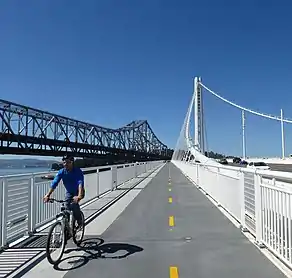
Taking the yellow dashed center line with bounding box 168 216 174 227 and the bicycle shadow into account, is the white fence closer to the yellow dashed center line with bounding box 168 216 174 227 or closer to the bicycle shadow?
the yellow dashed center line with bounding box 168 216 174 227

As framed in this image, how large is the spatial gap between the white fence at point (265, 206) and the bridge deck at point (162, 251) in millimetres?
269

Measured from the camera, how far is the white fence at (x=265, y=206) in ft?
17.9

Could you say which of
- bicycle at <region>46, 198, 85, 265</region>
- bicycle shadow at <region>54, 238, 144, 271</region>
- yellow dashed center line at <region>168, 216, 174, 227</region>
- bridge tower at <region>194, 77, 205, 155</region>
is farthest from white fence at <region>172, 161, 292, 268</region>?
bridge tower at <region>194, 77, 205, 155</region>

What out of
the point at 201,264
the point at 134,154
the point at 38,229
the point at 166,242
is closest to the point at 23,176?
the point at 38,229

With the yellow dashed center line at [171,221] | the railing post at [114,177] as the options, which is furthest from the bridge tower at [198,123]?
the yellow dashed center line at [171,221]

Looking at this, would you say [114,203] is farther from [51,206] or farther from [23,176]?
[23,176]

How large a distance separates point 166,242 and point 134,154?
115m

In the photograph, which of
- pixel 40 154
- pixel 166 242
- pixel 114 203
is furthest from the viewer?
A: pixel 40 154

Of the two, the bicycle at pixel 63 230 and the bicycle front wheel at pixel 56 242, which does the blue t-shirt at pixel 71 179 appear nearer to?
the bicycle at pixel 63 230

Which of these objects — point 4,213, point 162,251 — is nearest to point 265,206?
point 162,251

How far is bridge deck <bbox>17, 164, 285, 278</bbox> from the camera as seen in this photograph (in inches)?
210

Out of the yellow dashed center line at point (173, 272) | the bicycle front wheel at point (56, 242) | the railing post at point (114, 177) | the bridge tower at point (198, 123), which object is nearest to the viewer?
the yellow dashed center line at point (173, 272)

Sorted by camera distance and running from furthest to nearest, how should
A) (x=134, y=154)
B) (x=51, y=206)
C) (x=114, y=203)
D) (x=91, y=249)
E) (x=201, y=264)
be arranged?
1. (x=134, y=154)
2. (x=114, y=203)
3. (x=51, y=206)
4. (x=91, y=249)
5. (x=201, y=264)

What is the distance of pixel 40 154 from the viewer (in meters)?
84.9
